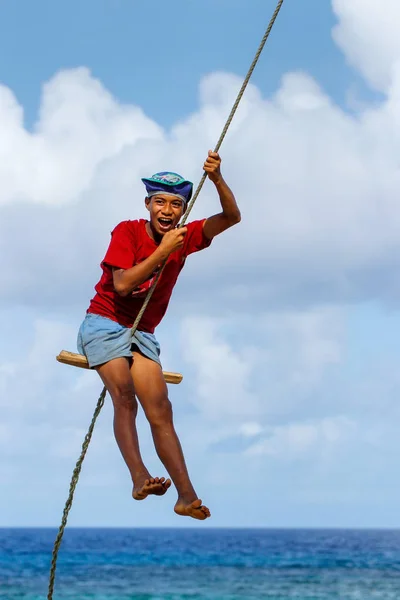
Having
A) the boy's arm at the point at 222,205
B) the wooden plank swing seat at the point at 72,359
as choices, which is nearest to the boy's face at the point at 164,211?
the boy's arm at the point at 222,205

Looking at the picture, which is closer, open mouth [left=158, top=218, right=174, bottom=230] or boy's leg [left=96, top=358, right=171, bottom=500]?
boy's leg [left=96, top=358, right=171, bottom=500]

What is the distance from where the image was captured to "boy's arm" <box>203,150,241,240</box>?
632 cm

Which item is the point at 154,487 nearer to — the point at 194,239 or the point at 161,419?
the point at 161,419

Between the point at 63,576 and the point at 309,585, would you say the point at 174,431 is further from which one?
the point at 63,576

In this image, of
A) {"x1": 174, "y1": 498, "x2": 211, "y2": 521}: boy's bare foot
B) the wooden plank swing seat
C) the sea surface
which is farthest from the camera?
the sea surface

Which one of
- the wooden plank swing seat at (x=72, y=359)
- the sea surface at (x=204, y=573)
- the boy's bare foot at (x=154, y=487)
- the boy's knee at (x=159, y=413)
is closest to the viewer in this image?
the boy's bare foot at (x=154, y=487)

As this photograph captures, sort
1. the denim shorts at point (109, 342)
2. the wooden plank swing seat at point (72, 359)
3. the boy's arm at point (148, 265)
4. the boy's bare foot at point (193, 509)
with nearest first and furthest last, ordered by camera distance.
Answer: the boy's bare foot at point (193, 509) < the boy's arm at point (148, 265) < the denim shorts at point (109, 342) < the wooden plank swing seat at point (72, 359)

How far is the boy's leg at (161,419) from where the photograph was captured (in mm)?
6188

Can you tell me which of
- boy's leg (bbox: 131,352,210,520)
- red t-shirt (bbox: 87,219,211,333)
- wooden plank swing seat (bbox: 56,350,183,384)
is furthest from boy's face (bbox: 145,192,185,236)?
wooden plank swing seat (bbox: 56,350,183,384)

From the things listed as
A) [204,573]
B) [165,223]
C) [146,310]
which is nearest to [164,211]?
[165,223]

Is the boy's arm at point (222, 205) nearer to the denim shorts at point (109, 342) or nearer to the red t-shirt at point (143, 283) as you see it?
the red t-shirt at point (143, 283)

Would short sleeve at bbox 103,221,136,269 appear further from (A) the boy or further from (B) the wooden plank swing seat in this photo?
(B) the wooden plank swing seat

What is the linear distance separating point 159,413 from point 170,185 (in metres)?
1.31

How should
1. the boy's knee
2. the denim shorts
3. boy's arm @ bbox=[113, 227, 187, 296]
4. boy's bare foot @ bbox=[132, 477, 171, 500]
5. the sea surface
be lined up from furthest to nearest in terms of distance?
the sea surface < the denim shorts < the boy's knee < boy's arm @ bbox=[113, 227, 187, 296] < boy's bare foot @ bbox=[132, 477, 171, 500]
